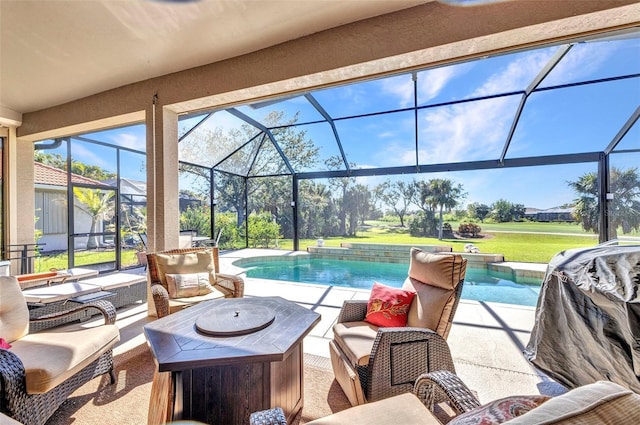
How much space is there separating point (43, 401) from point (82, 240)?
17.8ft

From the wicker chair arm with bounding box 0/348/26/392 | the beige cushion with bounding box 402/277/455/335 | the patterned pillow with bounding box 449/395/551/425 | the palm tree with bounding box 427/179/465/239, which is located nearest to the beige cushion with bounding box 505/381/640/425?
the patterned pillow with bounding box 449/395/551/425

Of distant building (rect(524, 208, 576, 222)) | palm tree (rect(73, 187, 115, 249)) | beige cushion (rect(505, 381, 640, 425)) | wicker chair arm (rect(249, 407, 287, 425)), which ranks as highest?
palm tree (rect(73, 187, 115, 249))

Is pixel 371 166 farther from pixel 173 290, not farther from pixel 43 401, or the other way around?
pixel 43 401

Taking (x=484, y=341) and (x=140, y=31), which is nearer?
(x=140, y=31)

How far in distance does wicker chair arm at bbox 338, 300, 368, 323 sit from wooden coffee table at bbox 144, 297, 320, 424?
0.69 meters

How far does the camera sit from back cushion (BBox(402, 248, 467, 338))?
77.4 inches

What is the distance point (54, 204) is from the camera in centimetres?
574

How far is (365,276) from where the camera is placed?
762 centimetres

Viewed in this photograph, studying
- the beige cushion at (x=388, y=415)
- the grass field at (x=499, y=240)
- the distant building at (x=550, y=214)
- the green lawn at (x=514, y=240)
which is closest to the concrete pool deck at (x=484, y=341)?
the beige cushion at (x=388, y=415)

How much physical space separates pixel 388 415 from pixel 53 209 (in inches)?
296

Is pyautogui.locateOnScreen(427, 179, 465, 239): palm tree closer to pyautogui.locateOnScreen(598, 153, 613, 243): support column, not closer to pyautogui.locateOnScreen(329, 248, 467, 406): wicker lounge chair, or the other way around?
pyautogui.locateOnScreen(598, 153, 613, 243): support column

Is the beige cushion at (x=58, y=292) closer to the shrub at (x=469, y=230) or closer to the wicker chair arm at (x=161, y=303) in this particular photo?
the wicker chair arm at (x=161, y=303)

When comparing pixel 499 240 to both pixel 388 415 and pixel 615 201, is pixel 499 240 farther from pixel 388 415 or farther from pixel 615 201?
pixel 388 415

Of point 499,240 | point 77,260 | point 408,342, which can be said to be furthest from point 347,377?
point 499,240
